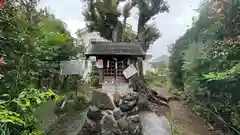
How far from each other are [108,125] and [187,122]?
337 cm

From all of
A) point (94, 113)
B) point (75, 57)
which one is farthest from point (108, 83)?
point (75, 57)

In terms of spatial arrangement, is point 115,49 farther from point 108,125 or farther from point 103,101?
point 108,125

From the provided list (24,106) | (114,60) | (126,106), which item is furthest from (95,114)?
(24,106)

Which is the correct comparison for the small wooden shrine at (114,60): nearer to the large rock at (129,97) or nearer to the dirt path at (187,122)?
the large rock at (129,97)

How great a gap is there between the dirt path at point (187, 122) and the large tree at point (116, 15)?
4.47m

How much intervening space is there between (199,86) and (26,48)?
6.97m

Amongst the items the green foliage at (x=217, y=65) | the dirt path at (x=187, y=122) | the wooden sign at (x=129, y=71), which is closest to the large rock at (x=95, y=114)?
the wooden sign at (x=129, y=71)

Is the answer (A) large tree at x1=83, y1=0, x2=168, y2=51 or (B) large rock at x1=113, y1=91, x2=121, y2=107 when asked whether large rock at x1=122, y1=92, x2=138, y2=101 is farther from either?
(A) large tree at x1=83, y1=0, x2=168, y2=51

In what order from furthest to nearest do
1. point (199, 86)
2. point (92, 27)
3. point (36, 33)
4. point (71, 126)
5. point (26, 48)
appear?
point (92, 27) < point (199, 86) < point (71, 126) < point (26, 48) < point (36, 33)

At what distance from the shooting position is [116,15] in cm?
1164

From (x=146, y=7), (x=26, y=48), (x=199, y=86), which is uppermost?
(x=146, y=7)

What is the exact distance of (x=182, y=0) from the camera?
9.21 m

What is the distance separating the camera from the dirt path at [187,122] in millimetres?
7047

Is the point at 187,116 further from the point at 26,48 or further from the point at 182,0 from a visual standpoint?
the point at 26,48
